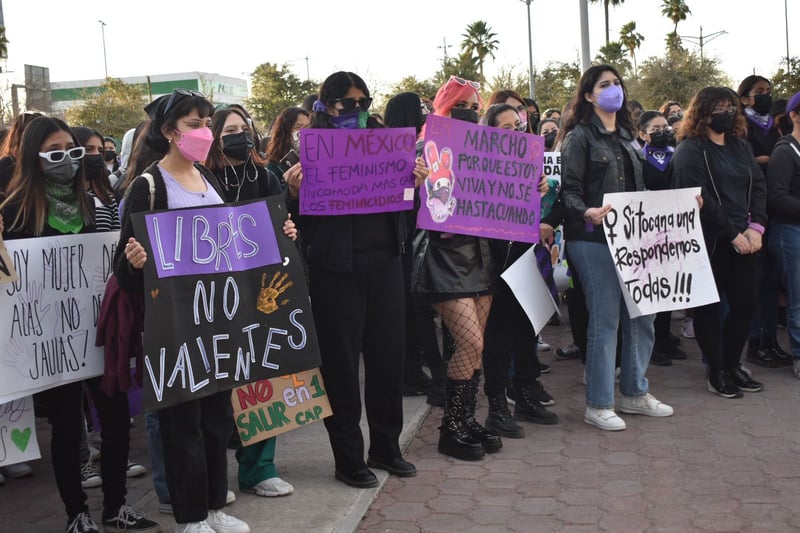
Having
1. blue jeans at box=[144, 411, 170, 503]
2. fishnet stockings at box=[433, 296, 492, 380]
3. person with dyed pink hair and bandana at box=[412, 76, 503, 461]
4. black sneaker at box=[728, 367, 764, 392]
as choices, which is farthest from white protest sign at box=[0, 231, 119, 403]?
black sneaker at box=[728, 367, 764, 392]

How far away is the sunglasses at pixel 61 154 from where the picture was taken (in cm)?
418

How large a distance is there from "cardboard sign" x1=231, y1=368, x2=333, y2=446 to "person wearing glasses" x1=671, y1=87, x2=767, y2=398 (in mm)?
3143

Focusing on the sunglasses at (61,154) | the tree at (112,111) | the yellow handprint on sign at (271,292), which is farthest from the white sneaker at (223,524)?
the tree at (112,111)

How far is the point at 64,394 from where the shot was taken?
4.26 m

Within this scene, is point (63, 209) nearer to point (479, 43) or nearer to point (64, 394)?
point (64, 394)

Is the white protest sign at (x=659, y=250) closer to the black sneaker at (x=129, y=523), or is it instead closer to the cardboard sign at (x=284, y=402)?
the cardboard sign at (x=284, y=402)

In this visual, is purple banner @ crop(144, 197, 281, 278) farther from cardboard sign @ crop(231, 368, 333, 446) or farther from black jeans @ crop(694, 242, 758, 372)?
black jeans @ crop(694, 242, 758, 372)

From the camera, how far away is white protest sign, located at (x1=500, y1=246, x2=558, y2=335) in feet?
18.4

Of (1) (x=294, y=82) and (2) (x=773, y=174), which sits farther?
(1) (x=294, y=82)

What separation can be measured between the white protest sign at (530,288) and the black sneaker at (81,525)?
2709 millimetres

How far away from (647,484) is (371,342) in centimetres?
165

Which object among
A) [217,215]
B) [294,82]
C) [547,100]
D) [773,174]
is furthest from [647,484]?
[294,82]

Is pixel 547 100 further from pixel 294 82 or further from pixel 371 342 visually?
pixel 371 342

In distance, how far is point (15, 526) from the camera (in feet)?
15.0
